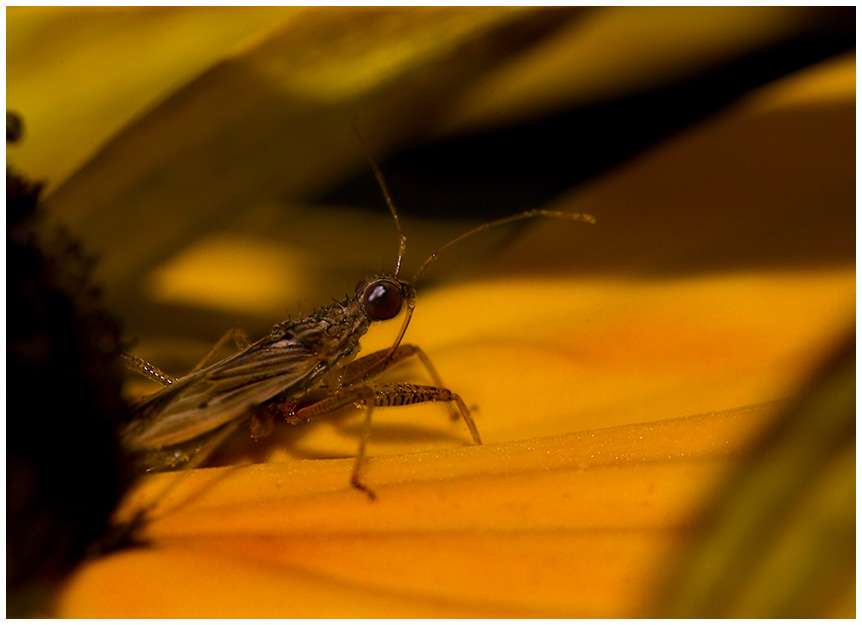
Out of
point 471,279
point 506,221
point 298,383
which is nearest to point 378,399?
point 298,383

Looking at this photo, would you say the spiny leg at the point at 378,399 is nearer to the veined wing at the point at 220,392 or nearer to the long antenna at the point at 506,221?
the veined wing at the point at 220,392

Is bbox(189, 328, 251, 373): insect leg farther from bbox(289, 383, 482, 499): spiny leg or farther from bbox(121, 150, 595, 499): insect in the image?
bbox(289, 383, 482, 499): spiny leg

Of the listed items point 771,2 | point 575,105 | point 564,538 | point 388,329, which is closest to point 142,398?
point 388,329

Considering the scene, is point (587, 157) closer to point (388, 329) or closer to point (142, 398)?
point (388, 329)

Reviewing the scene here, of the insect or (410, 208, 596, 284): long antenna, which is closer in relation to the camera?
the insect

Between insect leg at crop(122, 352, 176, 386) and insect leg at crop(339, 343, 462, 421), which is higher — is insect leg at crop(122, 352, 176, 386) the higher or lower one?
the lower one

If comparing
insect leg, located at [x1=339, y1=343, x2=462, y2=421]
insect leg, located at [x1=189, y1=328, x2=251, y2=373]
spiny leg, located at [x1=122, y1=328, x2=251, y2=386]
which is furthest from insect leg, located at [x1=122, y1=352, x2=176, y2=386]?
insect leg, located at [x1=339, y1=343, x2=462, y2=421]

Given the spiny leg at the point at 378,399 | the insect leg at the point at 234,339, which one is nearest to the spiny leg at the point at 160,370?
the insect leg at the point at 234,339

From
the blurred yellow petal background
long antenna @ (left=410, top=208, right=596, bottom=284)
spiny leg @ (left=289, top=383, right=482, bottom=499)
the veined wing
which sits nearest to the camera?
the blurred yellow petal background
